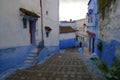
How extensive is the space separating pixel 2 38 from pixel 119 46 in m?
5.63

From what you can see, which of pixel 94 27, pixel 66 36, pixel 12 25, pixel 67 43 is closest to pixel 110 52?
pixel 12 25

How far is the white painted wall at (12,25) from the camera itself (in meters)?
9.28

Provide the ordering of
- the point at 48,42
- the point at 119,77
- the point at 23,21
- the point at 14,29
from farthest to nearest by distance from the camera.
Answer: the point at 48,42, the point at 23,21, the point at 14,29, the point at 119,77

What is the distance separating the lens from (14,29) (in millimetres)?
10555

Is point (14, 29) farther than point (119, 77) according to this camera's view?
Yes

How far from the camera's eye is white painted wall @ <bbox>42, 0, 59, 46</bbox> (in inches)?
774

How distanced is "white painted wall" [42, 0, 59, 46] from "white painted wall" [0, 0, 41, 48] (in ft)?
23.4

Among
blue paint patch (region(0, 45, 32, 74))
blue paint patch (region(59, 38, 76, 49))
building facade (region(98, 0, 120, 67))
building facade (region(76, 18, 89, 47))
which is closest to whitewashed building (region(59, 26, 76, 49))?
blue paint patch (region(59, 38, 76, 49))

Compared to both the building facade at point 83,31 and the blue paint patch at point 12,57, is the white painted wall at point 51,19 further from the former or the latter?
the building facade at point 83,31

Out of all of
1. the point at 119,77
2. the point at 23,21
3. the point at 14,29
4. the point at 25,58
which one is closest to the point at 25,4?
the point at 23,21

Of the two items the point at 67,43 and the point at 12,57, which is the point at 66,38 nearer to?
the point at 67,43

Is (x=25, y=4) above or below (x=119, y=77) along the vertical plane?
above

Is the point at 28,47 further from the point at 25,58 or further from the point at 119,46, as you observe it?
the point at 119,46

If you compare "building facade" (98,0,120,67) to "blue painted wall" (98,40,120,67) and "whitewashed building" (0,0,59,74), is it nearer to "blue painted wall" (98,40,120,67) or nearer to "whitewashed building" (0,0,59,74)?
"blue painted wall" (98,40,120,67)
